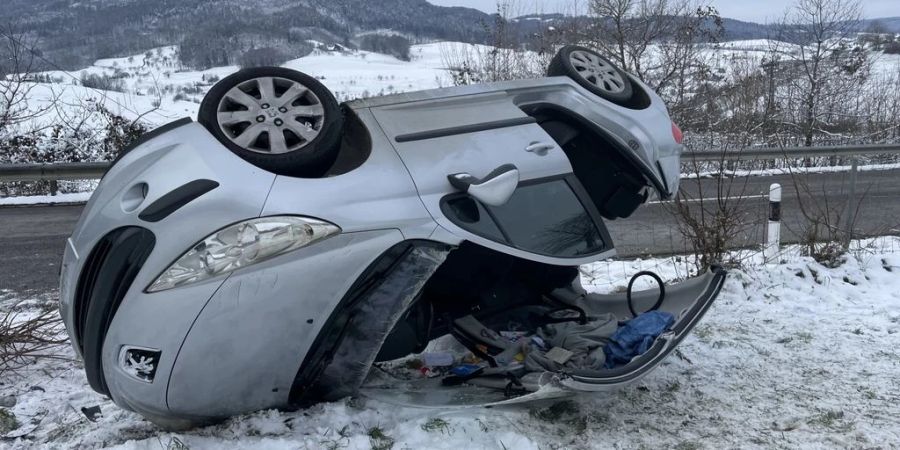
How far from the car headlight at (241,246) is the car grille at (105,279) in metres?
0.14

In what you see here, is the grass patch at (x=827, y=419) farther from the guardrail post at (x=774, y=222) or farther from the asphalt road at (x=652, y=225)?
the guardrail post at (x=774, y=222)

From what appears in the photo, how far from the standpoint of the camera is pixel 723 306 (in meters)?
5.00

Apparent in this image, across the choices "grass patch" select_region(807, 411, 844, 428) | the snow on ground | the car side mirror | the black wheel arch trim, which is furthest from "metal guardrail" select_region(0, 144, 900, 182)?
the black wheel arch trim

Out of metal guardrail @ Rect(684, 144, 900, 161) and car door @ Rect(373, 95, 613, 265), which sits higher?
car door @ Rect(373, 95, 613, 265)

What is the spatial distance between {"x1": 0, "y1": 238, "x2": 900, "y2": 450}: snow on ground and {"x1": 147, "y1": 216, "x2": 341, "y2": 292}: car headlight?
2.36ft

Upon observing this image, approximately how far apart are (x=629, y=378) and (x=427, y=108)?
1477 mm

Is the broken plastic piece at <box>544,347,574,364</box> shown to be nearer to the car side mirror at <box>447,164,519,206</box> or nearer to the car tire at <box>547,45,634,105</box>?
the car side mirror at <box>447,164,519,206</box>

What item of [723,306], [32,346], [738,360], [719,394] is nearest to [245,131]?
[32,346]

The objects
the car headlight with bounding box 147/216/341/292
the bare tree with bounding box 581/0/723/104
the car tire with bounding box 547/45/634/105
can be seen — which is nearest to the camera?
the car headlight with bounding box 147/216/341/292

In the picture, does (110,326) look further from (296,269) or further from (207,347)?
(296,269)

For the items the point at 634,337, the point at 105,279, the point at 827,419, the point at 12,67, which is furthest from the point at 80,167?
the point at 827,419

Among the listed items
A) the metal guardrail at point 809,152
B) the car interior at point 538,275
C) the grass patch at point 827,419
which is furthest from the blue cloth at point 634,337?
the metal guardrail at point 809,152

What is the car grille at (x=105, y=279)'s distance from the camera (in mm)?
2641

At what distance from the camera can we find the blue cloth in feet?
11.6
